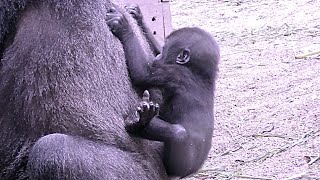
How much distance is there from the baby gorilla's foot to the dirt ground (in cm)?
124

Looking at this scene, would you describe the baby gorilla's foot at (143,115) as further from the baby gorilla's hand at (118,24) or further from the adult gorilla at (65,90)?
the baby gorilla's hand at (118,24)

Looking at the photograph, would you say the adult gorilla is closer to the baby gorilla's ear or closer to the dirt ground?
the baby gorilla's ear

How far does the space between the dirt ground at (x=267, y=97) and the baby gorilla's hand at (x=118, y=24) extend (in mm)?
1217

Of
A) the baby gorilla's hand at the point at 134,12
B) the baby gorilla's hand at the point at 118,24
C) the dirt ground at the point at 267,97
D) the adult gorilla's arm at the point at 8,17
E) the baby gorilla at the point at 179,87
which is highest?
the adult gorilla's arm at the point at 8,17

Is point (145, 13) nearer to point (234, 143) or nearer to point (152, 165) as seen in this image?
point (234, 143)

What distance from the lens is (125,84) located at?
2381mm

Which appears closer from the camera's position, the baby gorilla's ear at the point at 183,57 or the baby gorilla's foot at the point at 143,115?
the baby gorilla's foot at the point at 143,115

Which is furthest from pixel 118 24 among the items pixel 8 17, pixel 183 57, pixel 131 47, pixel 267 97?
pixel 267 97

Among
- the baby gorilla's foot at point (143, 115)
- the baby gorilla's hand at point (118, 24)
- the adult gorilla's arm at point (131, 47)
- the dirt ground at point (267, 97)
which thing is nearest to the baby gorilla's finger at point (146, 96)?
the baby gorilla's foot at point (143, 115)

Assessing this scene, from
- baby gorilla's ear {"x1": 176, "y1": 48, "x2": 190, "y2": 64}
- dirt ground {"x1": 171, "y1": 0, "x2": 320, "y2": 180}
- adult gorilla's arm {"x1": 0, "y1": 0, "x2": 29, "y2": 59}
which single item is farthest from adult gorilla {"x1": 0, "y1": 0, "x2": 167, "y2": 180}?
dirt ground {"x1": 171, "y1": 0, "x2": 320, "y2": 180}

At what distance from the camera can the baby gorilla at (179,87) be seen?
2.29 meters

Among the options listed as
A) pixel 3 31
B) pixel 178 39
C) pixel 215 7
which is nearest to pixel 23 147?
pixel 3 31

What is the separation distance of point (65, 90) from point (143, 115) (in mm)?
253

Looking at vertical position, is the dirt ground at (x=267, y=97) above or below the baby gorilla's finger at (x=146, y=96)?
below
